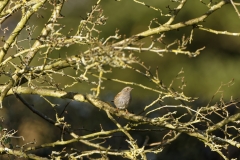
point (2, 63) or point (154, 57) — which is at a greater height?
point (2, 63)

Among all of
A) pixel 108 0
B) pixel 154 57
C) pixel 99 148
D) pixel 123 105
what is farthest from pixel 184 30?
pixel 99 148

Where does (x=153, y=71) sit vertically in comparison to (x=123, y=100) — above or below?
below

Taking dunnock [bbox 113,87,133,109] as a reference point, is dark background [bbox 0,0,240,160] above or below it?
below

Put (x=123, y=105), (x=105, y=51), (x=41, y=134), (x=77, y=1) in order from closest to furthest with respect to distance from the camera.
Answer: (x=105, y=51) → (x=123, y=105) → (x=77, y=1) → (x=41, y=134)

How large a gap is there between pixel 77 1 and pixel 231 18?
3183 mm

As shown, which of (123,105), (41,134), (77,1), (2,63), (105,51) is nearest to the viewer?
(105,51)

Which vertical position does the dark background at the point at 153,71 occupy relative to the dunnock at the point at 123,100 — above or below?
below

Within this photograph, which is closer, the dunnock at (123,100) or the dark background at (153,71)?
the dunnock at (123,100)

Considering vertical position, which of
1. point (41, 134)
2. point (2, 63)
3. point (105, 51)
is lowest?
point (41, 134)

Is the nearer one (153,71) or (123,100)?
(123,100)

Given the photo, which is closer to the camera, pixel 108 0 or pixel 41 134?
pixel 108 0

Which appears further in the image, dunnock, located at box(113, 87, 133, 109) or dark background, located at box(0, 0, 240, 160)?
dark background, located at box(0, 0, 240, 160)

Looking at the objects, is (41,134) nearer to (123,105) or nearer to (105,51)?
(123,105)

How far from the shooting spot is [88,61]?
4.13 metres
